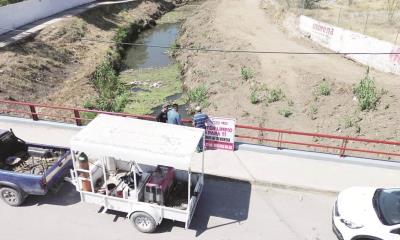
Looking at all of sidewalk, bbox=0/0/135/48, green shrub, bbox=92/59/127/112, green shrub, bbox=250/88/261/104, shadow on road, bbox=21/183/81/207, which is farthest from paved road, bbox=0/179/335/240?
sidewalk, bbox=0/0/135/48

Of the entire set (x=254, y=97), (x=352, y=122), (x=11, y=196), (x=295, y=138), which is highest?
(x=11, y=196)

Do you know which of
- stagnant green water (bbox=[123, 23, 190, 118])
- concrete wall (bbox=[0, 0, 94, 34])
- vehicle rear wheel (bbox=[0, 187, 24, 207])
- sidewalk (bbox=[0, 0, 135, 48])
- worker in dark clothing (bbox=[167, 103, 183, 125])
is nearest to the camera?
vehicle rear wheel (bbox=[0, 187, 24, 207])

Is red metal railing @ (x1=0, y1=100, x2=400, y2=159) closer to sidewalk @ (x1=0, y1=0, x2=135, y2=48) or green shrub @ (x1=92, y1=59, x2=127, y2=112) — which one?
green shrub @ (x1=92, y1=59, x2=127, y2=112)

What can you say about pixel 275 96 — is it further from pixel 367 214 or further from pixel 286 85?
pixel 367 214

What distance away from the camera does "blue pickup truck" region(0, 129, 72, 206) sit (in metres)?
10.2

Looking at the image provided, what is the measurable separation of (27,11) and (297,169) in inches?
1177

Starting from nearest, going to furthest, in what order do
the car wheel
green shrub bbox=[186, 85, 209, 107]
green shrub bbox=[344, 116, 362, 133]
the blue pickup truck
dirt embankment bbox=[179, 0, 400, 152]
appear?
the car wheel
the blue pickup truck
green shrub bbox=[344, 116, 362, 133]
dirt embankment bbox=[179, 0, 400, 152]
green shrub bbox=[186, 85, 209, 107]

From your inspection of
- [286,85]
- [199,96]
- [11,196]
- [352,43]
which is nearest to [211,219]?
[11,196]

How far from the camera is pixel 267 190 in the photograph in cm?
1144

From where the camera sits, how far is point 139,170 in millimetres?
10336

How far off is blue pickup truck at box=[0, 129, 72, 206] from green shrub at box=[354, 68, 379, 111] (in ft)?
51.6

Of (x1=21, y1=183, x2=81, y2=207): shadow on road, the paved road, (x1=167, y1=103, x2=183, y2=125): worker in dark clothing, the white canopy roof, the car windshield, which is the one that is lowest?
the paved road

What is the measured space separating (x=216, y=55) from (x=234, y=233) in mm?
22000

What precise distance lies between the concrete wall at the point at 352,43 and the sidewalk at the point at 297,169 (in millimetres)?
14451
